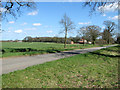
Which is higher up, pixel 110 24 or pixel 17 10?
pixel 110 24

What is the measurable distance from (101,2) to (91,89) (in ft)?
26.3

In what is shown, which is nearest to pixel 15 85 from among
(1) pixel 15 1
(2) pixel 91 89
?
(2) pixel 91 89

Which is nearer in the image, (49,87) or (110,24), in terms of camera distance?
(49,87)

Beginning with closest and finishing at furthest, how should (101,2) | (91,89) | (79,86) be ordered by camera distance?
(91,89), (79,86), (101,2)

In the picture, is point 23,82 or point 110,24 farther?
point 110,24

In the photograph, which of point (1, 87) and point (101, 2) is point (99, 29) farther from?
point (1, 87)

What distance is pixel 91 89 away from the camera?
4.05 m

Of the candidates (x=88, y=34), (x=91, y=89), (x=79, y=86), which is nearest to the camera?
(x=91, y=89)

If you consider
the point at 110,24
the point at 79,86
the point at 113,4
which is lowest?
the point at 79,86

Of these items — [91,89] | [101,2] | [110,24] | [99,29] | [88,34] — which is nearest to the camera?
[91,89]

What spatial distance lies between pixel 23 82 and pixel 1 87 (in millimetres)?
852

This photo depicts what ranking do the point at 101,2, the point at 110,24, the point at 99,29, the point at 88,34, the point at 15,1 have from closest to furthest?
the point at 15,1 → the point at 101,2 → the point at 88,34 → the point at 99,29 → the point at 110,24

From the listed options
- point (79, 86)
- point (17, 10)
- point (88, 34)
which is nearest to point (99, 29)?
point (88, 34)

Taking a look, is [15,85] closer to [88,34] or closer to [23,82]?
[23,82]
